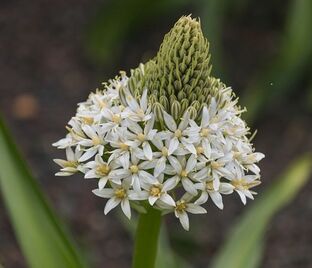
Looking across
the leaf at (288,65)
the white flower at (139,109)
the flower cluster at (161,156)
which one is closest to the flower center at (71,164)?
the flower cluster at (161,156)

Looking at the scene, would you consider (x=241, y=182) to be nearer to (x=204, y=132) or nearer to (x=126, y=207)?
(x=204, y=132)

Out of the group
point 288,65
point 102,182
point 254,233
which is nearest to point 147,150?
point 102,182

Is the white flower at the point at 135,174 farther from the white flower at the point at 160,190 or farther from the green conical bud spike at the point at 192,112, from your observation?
the green conical bud spike at the point at 192,112

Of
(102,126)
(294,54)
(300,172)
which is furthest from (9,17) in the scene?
(102,126)

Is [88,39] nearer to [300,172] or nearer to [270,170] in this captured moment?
[270,170]

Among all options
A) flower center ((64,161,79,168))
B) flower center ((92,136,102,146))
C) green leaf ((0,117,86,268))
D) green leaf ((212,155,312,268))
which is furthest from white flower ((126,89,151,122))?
green leaf ((212,155,312,268))

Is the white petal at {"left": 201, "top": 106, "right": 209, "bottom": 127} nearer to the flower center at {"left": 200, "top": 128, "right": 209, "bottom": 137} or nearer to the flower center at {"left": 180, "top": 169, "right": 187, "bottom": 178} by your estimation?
the flower center at {"left": 200, "top": 128, "right": 209, "bottom": 137}

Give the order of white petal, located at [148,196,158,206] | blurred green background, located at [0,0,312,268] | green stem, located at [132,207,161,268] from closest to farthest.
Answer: white petal, located at [148,196,158,206] < green stem, located at [132,207,161,268] < blurred green background, located at [0,0,312,268]
